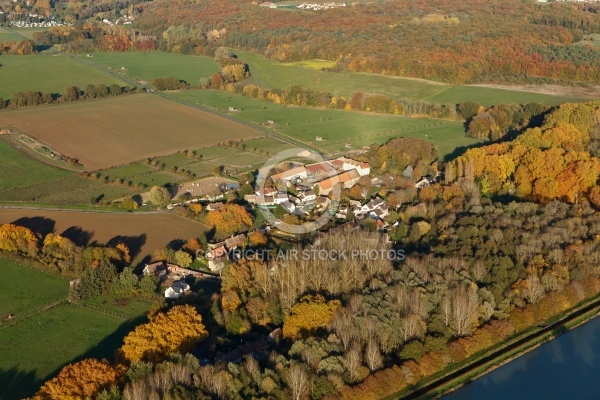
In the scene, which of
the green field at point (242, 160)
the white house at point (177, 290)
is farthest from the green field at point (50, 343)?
the green field at point (242, 160)

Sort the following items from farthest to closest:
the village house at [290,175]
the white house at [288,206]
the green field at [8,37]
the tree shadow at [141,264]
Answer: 1. the green field at [8,37]
2. the village house at [290,175]
3. the white house at [288,206]
4. the tree shadow at [141,264]

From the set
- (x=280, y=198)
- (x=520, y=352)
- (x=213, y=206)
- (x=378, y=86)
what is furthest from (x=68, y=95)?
(x=520, y=352)

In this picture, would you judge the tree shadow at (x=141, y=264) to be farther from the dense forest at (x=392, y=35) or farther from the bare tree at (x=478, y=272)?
the dense forest at (x=392, y=35)

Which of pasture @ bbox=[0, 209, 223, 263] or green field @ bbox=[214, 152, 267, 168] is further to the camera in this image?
green field @ bbox=[214, 152, 267, 168]

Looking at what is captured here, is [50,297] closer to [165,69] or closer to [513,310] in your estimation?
[513,310]

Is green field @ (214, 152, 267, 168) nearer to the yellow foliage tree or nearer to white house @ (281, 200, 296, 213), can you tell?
white house @ (281, 200, 296, 213)

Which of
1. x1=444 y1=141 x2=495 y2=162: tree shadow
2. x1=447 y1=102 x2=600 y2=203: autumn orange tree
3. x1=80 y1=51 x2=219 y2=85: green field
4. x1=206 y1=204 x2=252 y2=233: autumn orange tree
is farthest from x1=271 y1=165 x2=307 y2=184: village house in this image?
x1=80 y1=51 x2=219 y2=85: green field

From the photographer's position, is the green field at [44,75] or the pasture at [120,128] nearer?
the pasture at [120,128]
